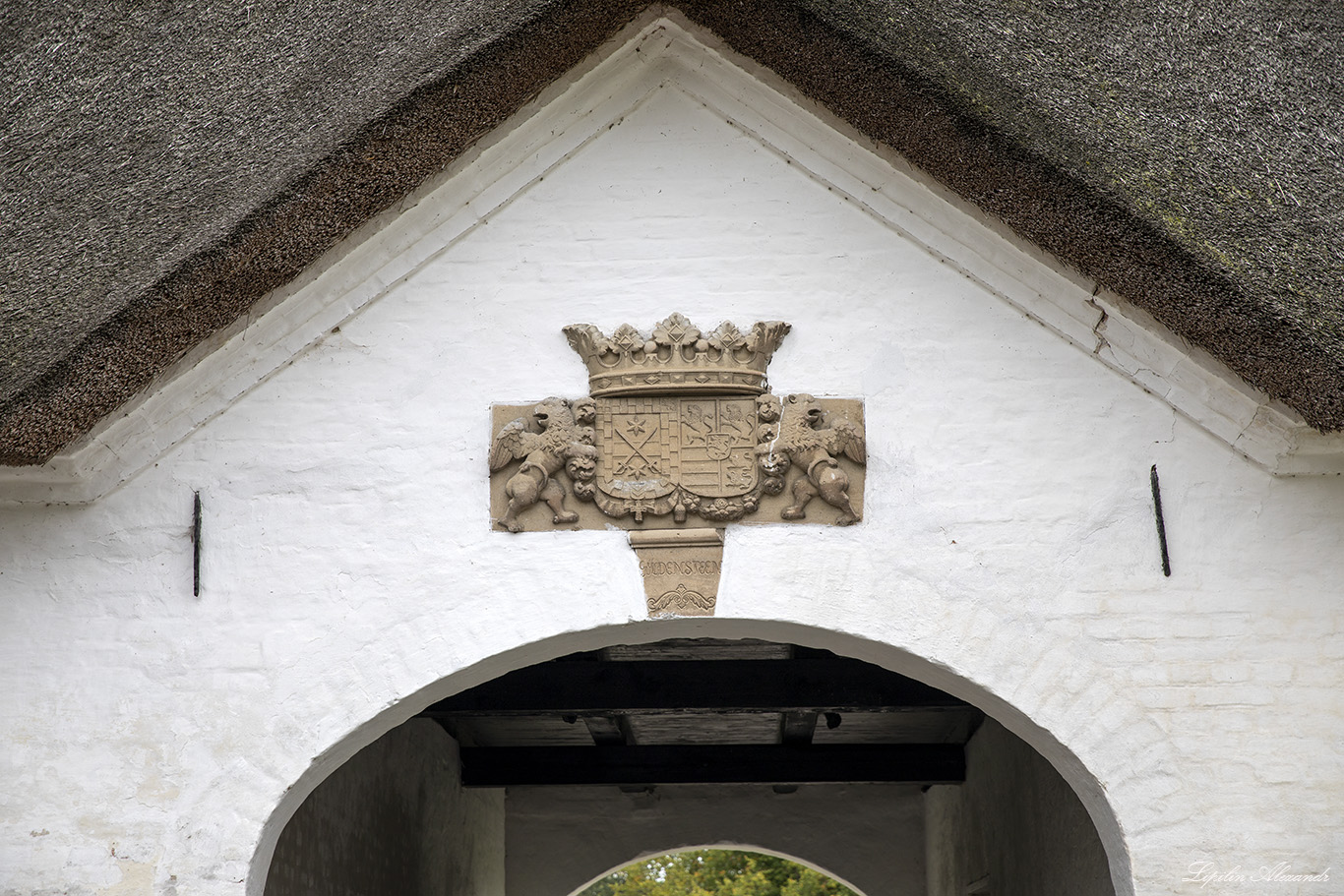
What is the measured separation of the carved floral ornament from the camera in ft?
11.1

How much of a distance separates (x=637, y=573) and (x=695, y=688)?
1.92 metres

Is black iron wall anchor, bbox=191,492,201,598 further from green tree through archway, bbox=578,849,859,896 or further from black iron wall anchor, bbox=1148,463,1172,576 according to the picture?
green tree through archway, bbox=578,849,859,896

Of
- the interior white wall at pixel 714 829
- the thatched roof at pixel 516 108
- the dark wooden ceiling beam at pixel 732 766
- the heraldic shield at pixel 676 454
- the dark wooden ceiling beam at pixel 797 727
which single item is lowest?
the interior white wall at pixel 714 829

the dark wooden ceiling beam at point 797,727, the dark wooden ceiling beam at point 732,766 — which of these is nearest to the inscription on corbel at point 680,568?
the dark wooden ceiling beam at point 797,727

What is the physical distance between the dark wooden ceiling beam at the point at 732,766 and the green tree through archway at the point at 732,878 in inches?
252

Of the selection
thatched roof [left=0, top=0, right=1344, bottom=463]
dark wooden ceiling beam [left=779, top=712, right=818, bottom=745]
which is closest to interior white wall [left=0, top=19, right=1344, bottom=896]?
thatched roof [left=0, top=0, right=1344, bottom=463]

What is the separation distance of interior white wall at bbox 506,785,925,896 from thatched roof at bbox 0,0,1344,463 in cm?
642

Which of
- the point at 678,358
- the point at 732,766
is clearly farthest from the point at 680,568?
the point at 732,766

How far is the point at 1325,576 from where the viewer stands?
131 inches

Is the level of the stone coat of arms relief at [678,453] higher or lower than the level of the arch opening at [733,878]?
higher

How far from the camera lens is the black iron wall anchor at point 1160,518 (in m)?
3.33

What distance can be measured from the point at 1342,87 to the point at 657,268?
77.7 inches

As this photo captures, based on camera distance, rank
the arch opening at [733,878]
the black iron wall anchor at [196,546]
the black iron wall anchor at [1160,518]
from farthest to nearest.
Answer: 1. the arch opening at [733,878]
2. the black iron wall anchor at [196,546]
3. the black iron wall anchor at [1160,518]

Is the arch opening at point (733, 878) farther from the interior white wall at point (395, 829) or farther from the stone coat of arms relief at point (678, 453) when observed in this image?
the stone coat of arms relief at point (678, 453)
